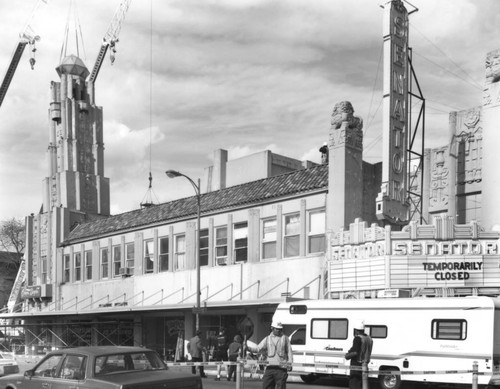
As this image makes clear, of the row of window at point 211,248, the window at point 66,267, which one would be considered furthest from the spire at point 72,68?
the row of window at point 211,248

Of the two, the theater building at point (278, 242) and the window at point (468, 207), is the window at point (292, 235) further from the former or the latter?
the window at point (468, 207)

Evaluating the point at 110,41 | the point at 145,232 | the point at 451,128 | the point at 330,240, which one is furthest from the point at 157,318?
the point at 110,41

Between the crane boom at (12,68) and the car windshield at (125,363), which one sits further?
the crane boom at (12,68)

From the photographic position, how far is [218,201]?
35688 millimetres

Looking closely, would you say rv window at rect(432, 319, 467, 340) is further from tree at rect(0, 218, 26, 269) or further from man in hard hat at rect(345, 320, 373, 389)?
tree at rect(0, 218, 26, 269)

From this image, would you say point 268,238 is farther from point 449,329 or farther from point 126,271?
point 449,329

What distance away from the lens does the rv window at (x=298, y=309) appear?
22.2 metres

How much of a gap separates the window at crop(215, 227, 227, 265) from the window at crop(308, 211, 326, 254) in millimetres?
5601

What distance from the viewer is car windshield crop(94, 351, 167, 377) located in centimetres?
1202

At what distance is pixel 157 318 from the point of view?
126 feet

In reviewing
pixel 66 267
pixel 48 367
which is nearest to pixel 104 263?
pixel 66 267

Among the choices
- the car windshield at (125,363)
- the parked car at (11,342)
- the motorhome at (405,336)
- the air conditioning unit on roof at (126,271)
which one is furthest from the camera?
the parked car at (11,342)

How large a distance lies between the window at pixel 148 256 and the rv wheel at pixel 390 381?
20.8 m

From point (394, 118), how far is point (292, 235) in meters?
6.77
